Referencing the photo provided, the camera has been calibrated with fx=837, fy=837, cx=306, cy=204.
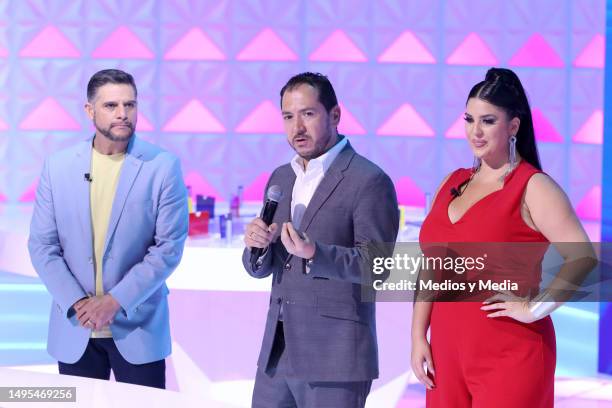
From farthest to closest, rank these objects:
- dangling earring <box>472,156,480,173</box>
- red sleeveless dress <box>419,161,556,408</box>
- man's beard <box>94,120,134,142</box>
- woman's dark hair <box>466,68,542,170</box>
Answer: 1. man's beard <box>94,120,134,142</box>
2. dangling earring <box>472,156,480,173</box>
3. woman's dark hair <box>466,68,542,170</box>
4. red sleeveless dress <box>419,161,556,408</box>

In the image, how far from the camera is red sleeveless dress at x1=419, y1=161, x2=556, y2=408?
1974 mm

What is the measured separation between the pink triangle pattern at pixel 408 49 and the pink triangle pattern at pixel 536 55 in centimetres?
75

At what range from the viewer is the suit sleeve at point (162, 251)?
2709 mm

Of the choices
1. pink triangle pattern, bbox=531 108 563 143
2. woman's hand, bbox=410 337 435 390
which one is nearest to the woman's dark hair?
woman's hand, bbox=410 337 435 390

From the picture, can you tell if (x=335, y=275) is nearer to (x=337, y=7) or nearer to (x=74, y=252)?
(x=74, y=252)

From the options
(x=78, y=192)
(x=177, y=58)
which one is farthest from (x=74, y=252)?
(x=177, y=58)

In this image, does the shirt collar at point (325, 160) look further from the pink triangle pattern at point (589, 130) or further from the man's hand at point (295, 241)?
the pink triangle pattern at point (589, 130)

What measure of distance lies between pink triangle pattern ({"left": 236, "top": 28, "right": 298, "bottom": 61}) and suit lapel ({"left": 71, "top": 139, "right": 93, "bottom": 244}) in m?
4.67

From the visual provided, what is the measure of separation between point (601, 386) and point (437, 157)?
320 centimetres

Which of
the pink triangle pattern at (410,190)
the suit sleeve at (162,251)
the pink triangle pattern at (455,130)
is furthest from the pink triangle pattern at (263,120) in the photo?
the suit sleeve at (162,251)

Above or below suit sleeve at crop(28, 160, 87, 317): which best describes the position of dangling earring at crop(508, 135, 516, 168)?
above

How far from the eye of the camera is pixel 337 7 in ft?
24.1

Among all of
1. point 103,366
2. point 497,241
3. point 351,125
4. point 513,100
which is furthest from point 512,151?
point 351,125

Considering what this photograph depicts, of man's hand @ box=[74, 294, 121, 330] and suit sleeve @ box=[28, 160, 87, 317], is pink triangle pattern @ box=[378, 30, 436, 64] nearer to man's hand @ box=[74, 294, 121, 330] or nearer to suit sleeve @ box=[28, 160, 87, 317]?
suit sleeve @ box=[28, 160, 87, 317]
